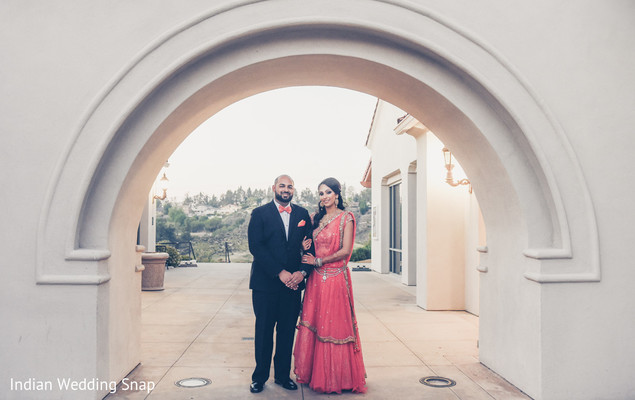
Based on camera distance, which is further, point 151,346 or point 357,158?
point 357,158

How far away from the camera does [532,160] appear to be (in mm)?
4539

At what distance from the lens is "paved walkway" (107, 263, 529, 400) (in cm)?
452

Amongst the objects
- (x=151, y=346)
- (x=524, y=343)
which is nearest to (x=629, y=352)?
(x=524, y=343)

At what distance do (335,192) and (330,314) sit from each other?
1.15 meters

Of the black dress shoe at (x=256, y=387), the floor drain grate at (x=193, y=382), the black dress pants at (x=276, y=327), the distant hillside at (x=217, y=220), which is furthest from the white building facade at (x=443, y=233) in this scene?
the distant hillside at (x=217, y=220)

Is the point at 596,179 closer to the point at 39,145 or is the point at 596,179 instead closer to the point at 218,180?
the point at 39,145

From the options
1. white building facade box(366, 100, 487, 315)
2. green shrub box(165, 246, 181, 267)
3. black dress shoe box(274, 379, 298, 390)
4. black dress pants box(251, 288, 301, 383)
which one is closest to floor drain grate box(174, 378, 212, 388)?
black dress pants box(251, 288, 301, 383)

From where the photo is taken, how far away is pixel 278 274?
14.6 ft

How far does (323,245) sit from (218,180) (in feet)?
92.6

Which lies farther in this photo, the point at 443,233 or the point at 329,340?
the point at 443,233

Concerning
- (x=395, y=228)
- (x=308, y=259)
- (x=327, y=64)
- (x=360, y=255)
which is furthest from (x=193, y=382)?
(x=360, y=255)

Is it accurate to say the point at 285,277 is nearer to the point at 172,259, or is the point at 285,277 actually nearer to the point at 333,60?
the point at 333,60

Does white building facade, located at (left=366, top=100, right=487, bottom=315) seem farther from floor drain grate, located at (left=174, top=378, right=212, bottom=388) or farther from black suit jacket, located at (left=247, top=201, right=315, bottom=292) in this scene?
floor drain grate, located at (left=174, top=378, right=212, bottom=388)

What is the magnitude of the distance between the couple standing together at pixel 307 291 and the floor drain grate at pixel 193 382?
562mm
